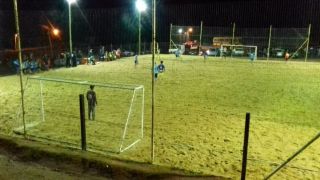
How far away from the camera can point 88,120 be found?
14.5 metres

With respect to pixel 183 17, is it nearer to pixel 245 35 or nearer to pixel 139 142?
pixel 245 35

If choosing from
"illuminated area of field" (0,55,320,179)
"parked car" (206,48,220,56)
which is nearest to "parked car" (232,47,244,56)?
"parked car" (206,48,220,56)

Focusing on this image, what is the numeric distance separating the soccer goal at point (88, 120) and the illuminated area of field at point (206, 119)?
0.04 m

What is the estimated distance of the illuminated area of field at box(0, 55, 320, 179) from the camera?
10555 millimetres

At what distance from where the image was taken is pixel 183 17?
60.5 m

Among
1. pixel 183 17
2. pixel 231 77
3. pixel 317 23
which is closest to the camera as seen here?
pixel 231 77

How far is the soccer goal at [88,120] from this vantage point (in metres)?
11.9

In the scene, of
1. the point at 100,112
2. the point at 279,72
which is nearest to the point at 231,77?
the point at 279,72

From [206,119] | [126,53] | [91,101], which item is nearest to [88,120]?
[91,101]

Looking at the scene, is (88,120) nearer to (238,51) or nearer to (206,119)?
(206,119)

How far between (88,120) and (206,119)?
4.66 m

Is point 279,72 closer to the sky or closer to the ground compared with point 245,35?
closer to the ground

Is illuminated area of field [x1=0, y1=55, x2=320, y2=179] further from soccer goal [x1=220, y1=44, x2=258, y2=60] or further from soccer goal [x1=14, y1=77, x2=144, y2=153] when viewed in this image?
soccer goal [x1=220, y1=44, x2=258, y2=60]

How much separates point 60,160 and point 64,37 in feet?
124
